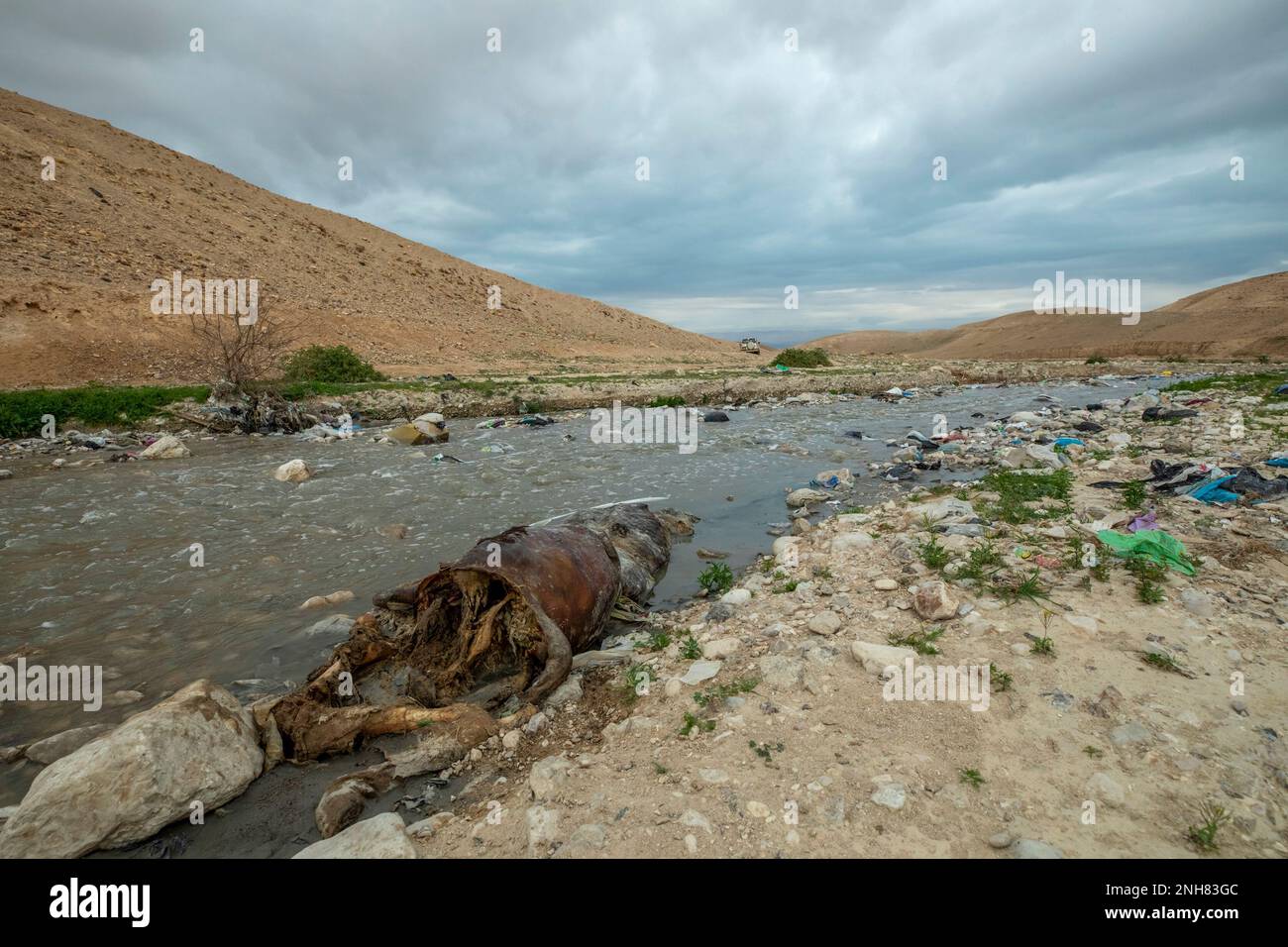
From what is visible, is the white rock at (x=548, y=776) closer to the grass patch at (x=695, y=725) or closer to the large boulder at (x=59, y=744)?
the grass patch at (x=695, y=725)

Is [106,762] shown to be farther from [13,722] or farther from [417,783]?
[13,722]

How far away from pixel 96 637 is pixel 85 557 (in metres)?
2.23

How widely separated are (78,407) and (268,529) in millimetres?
10719

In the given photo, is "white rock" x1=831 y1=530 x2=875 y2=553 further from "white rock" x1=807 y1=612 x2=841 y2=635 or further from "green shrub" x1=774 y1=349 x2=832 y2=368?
"green shrub" x1=774 y1=349 x2=832 y2=368

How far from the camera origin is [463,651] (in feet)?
11.2

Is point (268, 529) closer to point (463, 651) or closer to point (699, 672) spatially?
point (463, 651)

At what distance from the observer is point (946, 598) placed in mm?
3516

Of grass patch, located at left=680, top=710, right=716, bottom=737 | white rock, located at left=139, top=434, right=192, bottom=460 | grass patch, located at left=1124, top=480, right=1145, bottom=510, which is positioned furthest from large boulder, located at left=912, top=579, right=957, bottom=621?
white rock, located at left=139, top=434, right=192, bottom=460

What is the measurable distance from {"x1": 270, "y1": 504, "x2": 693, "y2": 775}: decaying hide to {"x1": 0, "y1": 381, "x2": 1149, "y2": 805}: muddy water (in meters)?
0.71

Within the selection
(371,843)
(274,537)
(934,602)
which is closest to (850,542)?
(934,602)

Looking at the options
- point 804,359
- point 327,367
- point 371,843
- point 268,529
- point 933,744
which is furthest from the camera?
point 804,359

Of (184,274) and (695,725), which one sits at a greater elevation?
(184,274)

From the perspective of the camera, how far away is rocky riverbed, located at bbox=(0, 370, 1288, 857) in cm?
200
